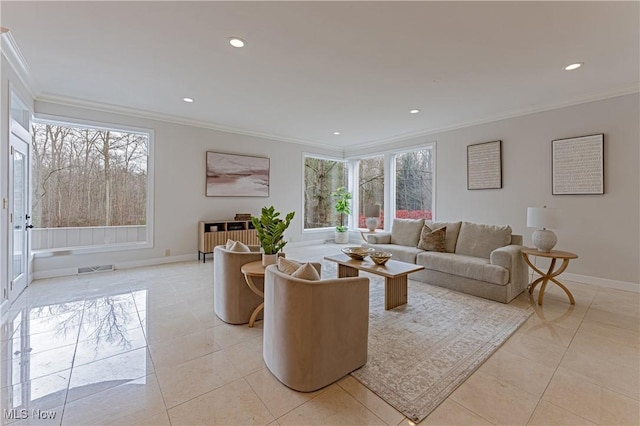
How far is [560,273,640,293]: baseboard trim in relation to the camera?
379 cm

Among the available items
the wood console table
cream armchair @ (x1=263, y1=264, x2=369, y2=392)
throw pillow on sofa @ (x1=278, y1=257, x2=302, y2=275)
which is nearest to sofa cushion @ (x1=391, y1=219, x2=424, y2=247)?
the wood console table

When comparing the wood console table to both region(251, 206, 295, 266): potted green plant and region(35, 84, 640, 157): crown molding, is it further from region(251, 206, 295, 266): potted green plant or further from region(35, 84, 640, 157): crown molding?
region(251, 206, 295, 266): potted green plant

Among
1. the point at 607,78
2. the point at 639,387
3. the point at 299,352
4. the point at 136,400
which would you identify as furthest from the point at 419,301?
the point at 607,78

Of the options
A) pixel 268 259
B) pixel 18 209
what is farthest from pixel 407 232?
pixel 18 209

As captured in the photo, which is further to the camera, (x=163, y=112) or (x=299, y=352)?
(x=163, y=112)

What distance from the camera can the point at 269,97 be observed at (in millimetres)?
4219

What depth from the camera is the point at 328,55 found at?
2965 millimetres

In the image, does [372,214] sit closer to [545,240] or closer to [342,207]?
[342,207]

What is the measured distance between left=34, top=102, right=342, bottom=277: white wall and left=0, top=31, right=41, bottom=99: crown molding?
1.36ft

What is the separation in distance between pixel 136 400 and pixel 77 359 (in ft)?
2.82

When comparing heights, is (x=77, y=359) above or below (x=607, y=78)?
below

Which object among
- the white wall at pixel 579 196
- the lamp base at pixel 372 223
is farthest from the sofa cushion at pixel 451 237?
the lamp base at pixel 372 223

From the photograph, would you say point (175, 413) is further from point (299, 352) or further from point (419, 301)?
point (419, 301)

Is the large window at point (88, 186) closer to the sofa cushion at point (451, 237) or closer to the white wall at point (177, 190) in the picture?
the white wall at point (177, 190)
